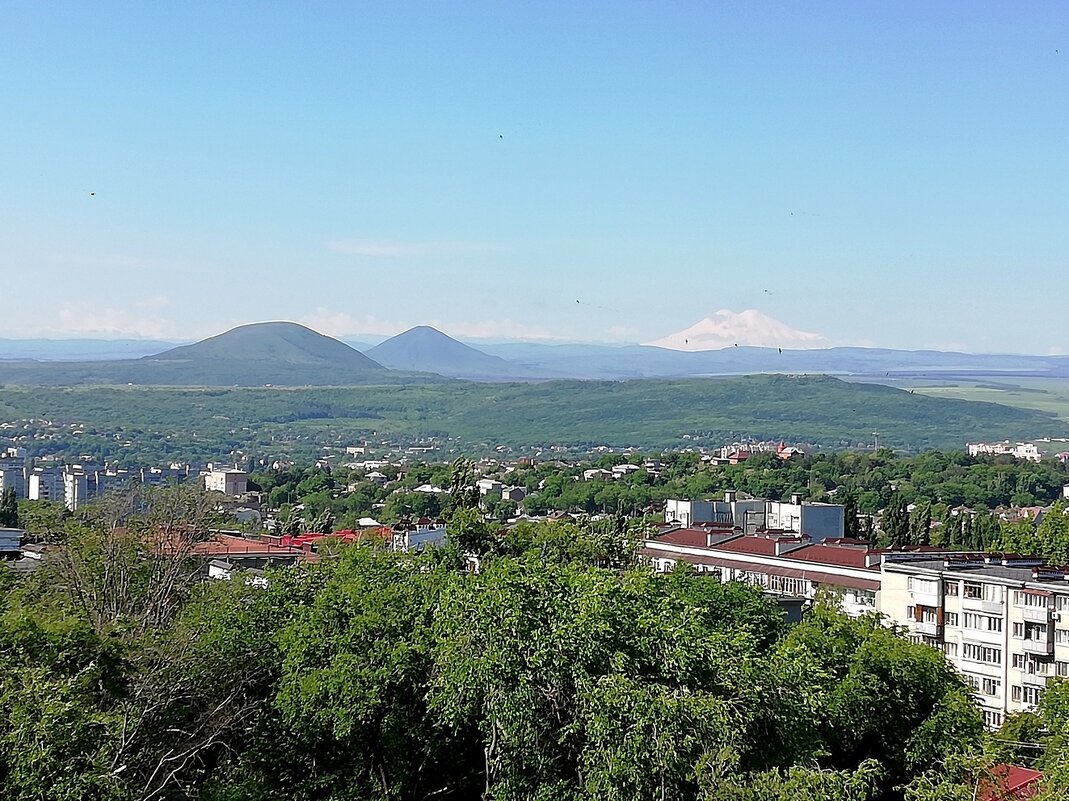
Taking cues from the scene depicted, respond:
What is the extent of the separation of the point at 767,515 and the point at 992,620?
25266 mm

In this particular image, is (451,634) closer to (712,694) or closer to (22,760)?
(712,694)

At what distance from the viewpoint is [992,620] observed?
2627 centimetres

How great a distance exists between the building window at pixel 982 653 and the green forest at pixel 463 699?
286 inches

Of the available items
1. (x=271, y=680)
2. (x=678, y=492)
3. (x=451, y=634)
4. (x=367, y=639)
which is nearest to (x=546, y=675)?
(x=451, y=634)

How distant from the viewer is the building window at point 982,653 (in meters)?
26.2

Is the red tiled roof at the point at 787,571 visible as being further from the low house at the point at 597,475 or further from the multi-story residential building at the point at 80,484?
the multi-story residential building at the point at 80,484

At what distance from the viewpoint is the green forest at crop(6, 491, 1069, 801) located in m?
13.0

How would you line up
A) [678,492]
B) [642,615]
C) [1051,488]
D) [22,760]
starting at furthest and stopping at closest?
[1051,488], [678,492], [642,615], [22,760]

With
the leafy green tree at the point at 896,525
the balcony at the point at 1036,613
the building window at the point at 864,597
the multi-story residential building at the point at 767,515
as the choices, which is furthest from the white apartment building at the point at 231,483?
the balcony at the point at 1036,613

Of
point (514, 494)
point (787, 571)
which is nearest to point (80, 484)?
point (514, 494)

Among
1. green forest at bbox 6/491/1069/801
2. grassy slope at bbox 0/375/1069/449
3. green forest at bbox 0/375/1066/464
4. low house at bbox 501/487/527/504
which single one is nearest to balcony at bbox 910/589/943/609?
green forest at bbox 6/491/1069/801

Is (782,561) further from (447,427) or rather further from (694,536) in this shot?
(447,427)

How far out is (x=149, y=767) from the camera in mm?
14289

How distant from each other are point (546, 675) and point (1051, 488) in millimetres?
69255
